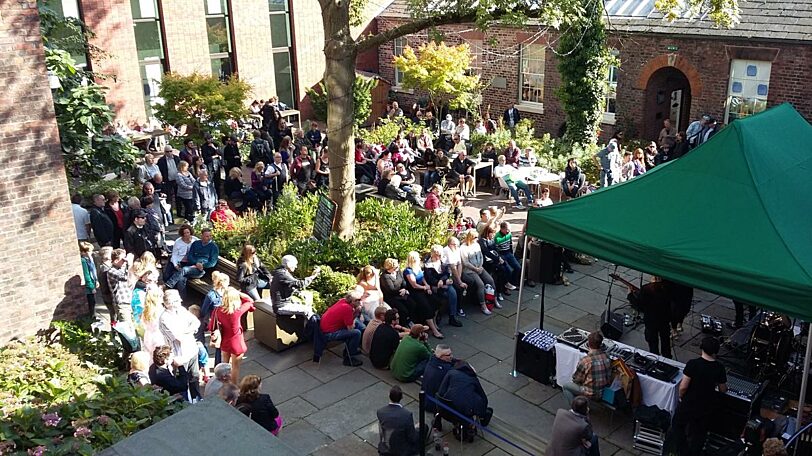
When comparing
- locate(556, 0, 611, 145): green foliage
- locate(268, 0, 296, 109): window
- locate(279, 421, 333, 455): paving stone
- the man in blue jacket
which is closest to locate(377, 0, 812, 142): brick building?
locate(556, 0, 611, 145): green foliage

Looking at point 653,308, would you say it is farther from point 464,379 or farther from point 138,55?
point 138,55

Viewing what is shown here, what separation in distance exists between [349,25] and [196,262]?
459 cm

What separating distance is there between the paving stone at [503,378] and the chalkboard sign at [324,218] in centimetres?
401

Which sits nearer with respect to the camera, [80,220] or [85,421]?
[85,421]

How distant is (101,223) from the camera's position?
12.5 metres

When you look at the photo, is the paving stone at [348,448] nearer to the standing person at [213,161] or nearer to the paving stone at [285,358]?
the paving stone at [285,358]

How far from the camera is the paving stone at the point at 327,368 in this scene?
32.2 ft

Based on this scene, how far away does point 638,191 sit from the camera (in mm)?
9039

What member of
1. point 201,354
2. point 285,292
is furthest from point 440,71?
point 201,354

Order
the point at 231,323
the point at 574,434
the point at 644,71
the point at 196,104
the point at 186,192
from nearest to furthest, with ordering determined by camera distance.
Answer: the point at 574,434
the point at 231,323
the point at 186,192
the point at 196,104
the point at 644,71

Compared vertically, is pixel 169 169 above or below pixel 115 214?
above

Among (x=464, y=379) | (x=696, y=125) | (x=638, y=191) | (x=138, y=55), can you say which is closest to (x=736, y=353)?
(x=638, y=191)

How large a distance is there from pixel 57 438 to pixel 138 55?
675 inches

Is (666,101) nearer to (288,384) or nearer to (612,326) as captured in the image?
(612,326)
